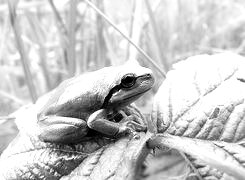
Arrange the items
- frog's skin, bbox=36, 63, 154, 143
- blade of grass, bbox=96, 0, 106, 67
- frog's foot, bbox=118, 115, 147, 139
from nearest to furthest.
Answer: frog's foot, bbox=118, 115, 147, 139 → frog's skin, bbox=36, 63, 154, 143 → blade of grass, bbox=96, 0, 106, 67

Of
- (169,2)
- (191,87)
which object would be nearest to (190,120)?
(191,87)

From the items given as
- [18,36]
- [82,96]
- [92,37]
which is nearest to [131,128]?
[82,96]

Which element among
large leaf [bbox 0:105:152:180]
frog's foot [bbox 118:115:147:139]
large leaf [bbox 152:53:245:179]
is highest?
large leaf [bbox 152:53:245:179]

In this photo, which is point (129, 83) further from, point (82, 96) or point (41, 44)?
point (41, 44)

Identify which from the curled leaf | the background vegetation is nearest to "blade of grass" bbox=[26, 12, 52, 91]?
the background vegetation

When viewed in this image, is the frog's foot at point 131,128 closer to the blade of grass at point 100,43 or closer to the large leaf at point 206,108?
the large leaf at point 206,108

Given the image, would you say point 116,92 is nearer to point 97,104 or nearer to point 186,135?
point 97,104

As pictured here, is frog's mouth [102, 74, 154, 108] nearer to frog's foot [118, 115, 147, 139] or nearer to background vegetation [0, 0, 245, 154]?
frog's foot [118, 115, 147, 139]

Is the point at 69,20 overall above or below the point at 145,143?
above
